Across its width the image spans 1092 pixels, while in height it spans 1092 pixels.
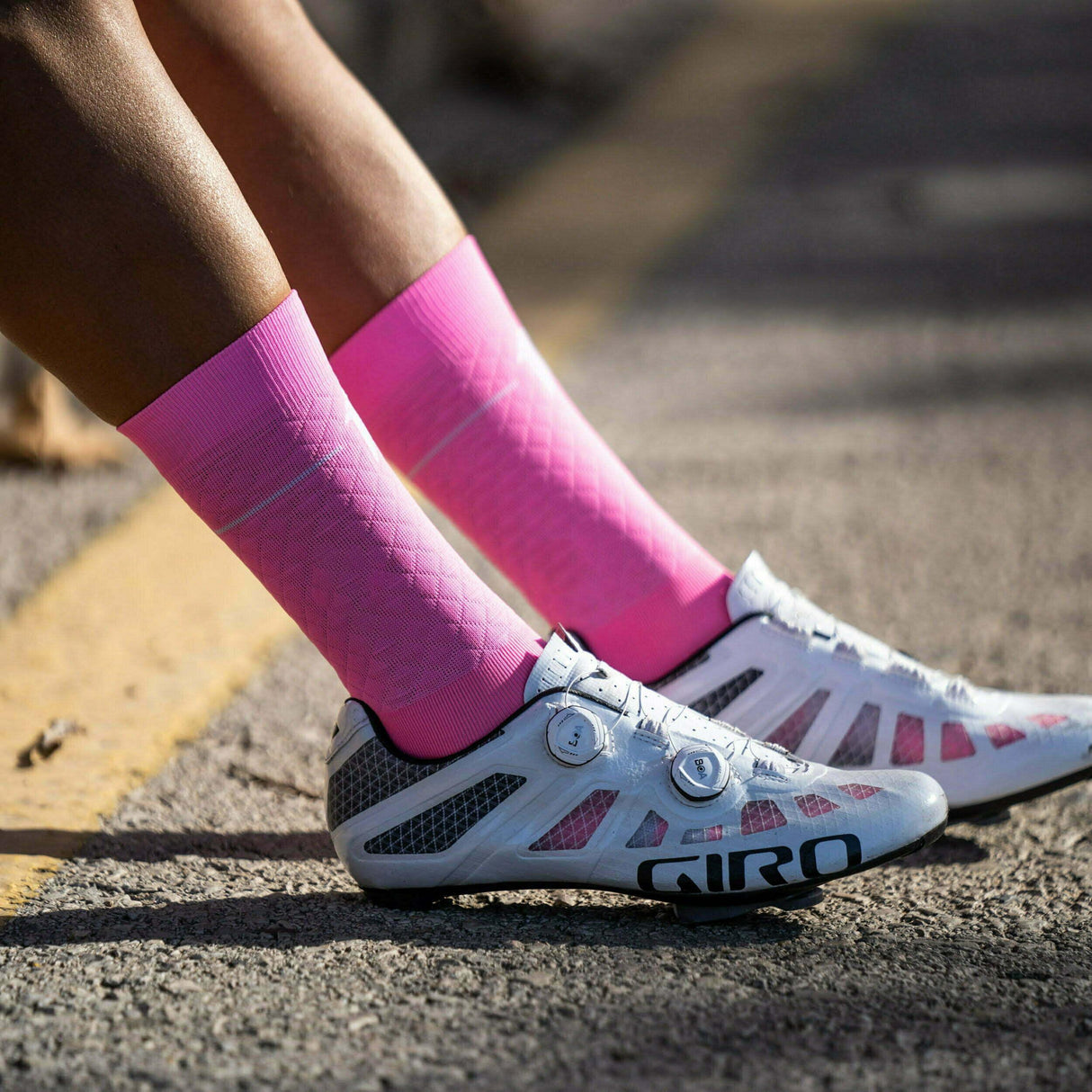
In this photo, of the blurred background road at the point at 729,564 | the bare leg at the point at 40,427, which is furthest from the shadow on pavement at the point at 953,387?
the bare leg at the point at 40,427

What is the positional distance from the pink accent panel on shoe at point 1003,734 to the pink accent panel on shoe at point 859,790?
0.83 feet

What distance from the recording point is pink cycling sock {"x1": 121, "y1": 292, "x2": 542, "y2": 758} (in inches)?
43.1

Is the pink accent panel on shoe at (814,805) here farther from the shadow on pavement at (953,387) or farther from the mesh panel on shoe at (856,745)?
the shadow on pavement at (953,387)

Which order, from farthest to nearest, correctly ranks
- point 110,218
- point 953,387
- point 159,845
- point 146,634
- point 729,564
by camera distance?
1. point 953,387
2. point 729,564
3. point 146,634
4. point 159,845
5. point 110,218

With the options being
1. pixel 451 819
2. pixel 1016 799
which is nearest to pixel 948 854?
pixel 1016 799

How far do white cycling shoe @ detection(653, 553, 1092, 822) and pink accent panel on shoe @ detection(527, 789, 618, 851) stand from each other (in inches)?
8.7

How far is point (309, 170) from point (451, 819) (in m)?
0.66

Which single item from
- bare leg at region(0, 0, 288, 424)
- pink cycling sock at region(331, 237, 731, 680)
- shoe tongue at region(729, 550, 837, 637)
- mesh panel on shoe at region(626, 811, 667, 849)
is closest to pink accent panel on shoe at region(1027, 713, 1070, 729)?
shoe tongue at region(729, 550, 837, 637)

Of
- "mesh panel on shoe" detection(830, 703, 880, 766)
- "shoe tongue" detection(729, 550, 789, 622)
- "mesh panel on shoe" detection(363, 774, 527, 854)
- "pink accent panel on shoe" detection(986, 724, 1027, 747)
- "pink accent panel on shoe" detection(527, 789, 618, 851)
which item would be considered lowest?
"pink accent panel on shoe" detection(986, 724, 1027, 747)

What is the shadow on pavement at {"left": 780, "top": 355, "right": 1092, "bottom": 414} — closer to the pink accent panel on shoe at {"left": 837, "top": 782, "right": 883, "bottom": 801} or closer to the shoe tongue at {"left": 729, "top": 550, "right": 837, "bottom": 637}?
the shoe tongue at {"left": 729, "top": 550, "right": 837, "bottom": 637}

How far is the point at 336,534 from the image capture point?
3.72 ft

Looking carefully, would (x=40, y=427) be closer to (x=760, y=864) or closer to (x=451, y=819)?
(x=451, y=819)

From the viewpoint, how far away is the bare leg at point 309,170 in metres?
1.38

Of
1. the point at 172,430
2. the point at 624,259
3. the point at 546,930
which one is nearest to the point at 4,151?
the point at 172,430
